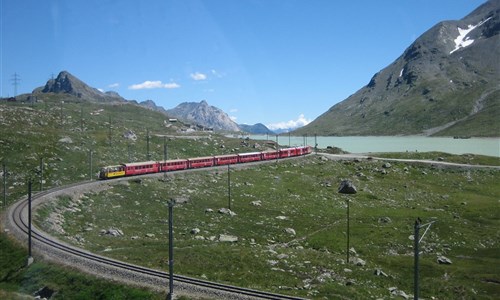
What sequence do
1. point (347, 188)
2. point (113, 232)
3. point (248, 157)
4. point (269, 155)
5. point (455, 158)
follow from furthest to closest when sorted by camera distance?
point (455, 158) < point (269, 155) < point (248, 157) < point (347, 188) < point (113, 232)

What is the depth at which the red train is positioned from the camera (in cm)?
8686

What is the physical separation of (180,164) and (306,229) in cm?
4272

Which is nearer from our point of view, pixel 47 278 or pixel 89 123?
pixel 47 278

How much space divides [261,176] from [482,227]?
158ft

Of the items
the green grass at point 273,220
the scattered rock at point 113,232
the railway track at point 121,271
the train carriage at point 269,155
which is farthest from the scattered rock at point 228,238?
the train carriage at point 269,155

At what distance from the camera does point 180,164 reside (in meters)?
102

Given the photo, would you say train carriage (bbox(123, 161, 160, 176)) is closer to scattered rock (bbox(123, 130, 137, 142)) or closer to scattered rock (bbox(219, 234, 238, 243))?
scattered rock (bbox(219, 234, 238, 243))

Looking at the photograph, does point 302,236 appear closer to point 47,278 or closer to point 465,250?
point 465,250

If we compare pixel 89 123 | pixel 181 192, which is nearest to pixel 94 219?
pixel 181 192

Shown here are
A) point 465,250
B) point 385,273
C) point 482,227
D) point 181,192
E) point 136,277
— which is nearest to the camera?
point 136,277

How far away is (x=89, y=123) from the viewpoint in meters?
153

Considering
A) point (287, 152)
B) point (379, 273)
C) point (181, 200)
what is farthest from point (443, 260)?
point (287, 152)

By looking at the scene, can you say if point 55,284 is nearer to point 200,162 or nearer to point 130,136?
point 200,162

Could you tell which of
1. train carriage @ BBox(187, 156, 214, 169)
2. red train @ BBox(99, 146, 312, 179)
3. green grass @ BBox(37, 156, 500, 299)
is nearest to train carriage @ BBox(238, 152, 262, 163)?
red train @ BBox(99, 146, 312, 179)
